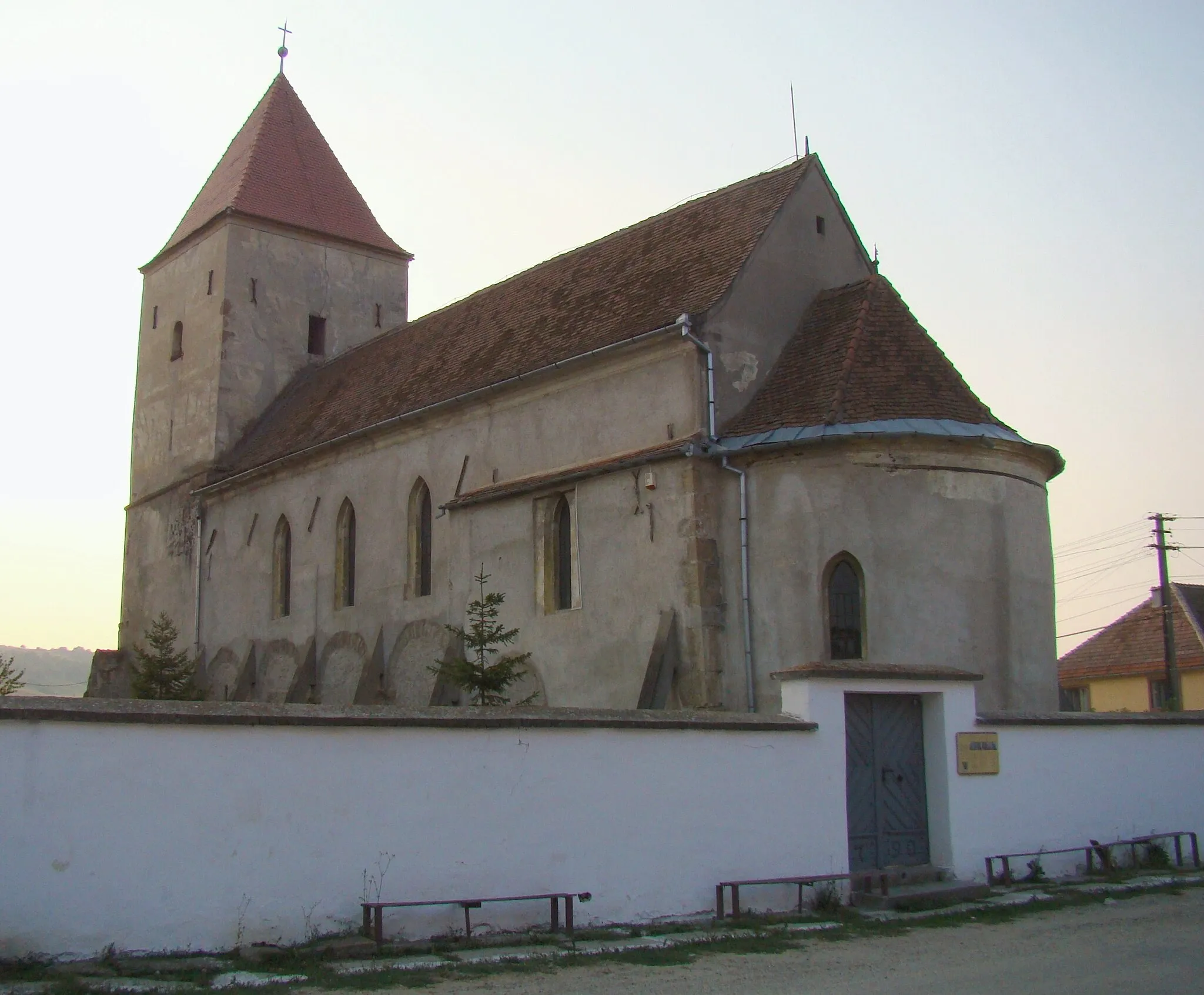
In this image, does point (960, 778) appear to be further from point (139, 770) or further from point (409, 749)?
point (139, 770)

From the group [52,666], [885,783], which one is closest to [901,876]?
[885,783]

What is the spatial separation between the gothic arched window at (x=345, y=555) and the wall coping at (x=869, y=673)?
588 inches

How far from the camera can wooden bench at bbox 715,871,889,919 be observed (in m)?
12.3

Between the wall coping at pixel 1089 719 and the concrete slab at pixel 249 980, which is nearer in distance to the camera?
the concrete slab at pixel 249 980

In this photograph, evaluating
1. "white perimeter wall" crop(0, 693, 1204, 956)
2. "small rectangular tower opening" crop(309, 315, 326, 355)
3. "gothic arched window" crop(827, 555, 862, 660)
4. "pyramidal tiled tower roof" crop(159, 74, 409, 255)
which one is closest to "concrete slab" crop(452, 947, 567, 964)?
"white perimeter wall" crop(0, 693, 1204, 956)

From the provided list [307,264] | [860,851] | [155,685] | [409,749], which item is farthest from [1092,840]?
[307,264]

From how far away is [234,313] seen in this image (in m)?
33.8

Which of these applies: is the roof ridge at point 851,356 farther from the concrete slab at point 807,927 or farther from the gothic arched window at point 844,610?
the concrete slab at point 807,927

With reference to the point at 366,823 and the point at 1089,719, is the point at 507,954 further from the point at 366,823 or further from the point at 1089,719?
the point at 1089,719

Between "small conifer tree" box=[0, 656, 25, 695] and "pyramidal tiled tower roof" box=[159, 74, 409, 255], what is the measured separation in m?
12.8

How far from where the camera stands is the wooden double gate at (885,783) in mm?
13781

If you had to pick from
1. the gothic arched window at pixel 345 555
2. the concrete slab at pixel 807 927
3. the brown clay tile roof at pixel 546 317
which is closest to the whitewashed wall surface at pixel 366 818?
the concrete slab at pixel 807 927

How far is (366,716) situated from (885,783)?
19.3ft

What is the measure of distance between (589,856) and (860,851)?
337 cm
